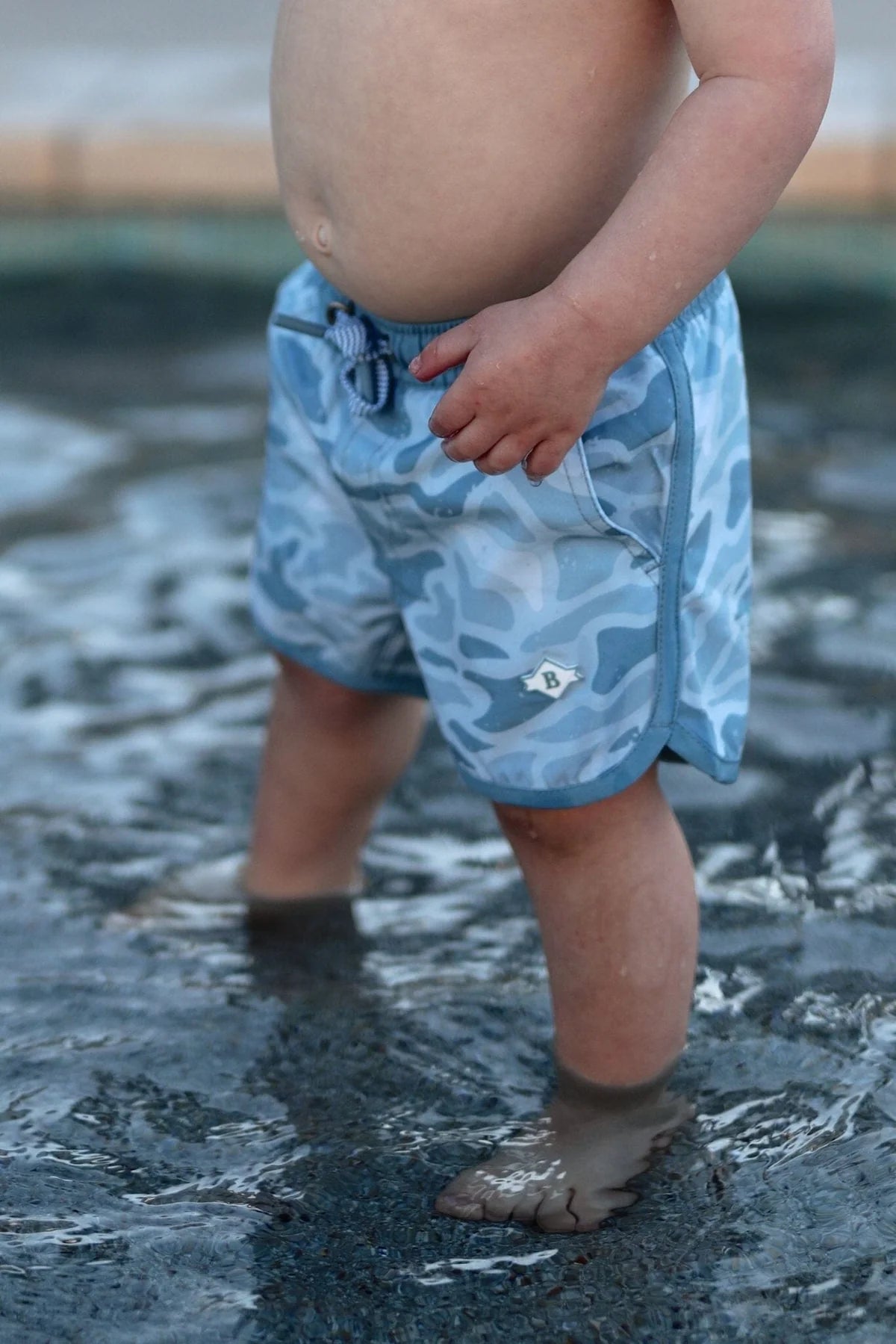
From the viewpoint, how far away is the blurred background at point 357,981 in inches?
49.7

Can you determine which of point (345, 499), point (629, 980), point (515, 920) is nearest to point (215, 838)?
point (515, 920)

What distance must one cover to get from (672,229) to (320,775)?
74cm

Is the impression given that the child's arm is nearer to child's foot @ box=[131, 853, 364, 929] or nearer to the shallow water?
the shallow water

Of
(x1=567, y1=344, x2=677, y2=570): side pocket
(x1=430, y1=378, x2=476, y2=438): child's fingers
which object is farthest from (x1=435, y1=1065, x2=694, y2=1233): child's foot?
(x1=430, y1=378, x2=476, y2=438): child's fingers

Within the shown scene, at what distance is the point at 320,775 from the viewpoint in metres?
1.78

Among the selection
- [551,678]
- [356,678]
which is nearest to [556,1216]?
[551,678]

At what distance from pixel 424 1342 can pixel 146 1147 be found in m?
0.33

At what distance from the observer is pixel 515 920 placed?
1827 mm

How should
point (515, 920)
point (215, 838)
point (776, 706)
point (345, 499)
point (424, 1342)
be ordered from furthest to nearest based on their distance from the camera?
1. point (776, 706)
2. point (215, 838)
3. point (515, 920)
4. point (345, 499)
5. point (424, 1342)

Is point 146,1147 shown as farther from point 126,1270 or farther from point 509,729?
point 509,729

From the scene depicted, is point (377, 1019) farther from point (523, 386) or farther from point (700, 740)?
point (523, 386)

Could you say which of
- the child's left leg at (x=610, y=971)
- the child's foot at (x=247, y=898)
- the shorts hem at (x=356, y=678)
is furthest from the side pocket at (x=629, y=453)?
the child's foot at (x=247, y=898)

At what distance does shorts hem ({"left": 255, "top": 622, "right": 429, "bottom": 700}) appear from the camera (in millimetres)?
1686

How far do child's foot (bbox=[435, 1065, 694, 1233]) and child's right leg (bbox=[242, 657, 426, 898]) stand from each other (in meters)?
0.41
